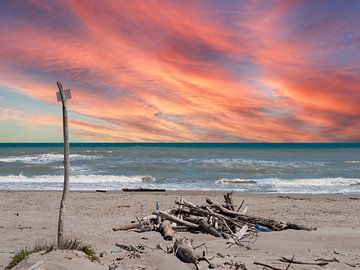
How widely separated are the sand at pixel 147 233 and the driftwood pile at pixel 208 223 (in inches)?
13.9

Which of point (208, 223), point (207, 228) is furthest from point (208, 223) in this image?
point (207, 228)

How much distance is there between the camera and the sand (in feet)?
25.7

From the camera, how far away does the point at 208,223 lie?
11.7m

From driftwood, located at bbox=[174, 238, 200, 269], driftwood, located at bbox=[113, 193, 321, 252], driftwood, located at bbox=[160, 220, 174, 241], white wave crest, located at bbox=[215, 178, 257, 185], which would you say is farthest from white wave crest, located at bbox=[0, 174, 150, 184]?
driftwood, located at bbox=[174, 238, 200, 269]

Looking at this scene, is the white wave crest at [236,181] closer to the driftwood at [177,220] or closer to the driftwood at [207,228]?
the driftwood at [177,220]

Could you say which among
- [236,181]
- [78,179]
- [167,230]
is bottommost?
[167,230]

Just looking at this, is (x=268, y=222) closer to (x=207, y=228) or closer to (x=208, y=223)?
(x=208, y=223)

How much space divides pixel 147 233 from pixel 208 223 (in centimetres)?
191

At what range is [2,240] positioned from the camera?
10.5 metres

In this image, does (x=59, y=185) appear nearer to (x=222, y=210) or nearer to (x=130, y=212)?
(x=130, y=212)

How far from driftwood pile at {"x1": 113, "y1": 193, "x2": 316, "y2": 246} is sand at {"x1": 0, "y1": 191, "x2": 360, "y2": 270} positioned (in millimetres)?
353

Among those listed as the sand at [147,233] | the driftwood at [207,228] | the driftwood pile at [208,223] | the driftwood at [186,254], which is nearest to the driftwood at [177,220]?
the driftwood pile at [208,223]

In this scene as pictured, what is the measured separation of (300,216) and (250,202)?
3.62m

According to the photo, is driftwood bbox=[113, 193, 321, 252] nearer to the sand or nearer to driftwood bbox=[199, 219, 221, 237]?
driftwood bbox=[199, 219, 221, 237]
